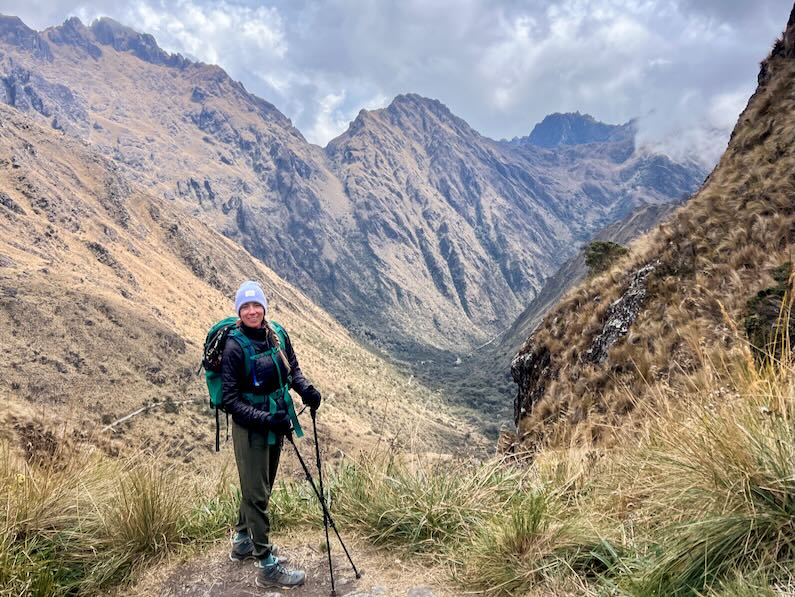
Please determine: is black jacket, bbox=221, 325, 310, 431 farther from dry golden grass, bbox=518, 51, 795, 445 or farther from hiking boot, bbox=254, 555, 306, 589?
dry golden grass, bbox=518, 51, 795, 445

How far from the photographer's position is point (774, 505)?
267cm

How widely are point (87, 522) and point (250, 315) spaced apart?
255 centimetres

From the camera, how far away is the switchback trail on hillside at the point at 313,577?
14.2 ft

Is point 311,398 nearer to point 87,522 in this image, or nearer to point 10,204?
point 87,522

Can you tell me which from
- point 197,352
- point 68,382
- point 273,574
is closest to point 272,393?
point 273,574

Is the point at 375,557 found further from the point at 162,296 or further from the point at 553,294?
the point at 553,294

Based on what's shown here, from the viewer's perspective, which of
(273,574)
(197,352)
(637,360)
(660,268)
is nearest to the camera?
(273,574)

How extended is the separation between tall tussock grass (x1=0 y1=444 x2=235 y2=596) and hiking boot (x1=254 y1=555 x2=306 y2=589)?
1.08 metres

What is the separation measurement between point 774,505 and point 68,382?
60.3 m

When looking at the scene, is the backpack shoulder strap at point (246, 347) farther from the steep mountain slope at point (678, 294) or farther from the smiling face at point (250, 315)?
the steep mountain slope at point (678, 294)

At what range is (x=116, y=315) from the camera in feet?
221

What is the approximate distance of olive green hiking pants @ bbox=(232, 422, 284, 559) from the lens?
4.79 m

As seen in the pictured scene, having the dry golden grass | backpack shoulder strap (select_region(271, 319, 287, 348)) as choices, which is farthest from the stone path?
the dry golden grass

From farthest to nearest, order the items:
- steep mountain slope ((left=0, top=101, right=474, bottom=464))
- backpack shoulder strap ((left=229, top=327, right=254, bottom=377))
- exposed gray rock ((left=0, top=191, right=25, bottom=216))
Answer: exposed gray rock ((left=0, top=191, right=25, bottom=216)) < steep mountain slope ((left=0, top=101, right=474, bottom=464)) < backpack shoulder strap ((left=229, top=327, right=254, bottom=377))
